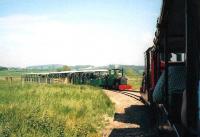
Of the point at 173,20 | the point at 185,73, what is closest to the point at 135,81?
the point at 173,20

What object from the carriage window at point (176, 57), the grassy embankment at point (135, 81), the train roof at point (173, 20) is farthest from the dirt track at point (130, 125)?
the grassy embankment at point (135, 81)

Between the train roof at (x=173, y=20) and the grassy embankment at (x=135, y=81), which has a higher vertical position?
the train roof at (x=173, y=20)

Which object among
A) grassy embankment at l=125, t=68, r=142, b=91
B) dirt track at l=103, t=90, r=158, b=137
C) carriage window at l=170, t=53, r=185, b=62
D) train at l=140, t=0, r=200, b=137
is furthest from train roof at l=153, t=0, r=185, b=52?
grassy embankment at l=125, t=68, r=142, b=91

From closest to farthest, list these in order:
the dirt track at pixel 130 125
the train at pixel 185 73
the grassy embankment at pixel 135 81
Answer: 1. the train at pixel 185 73
2. the dirt track at pixel 130 125
3. the grassy embankment at pixel 135 81

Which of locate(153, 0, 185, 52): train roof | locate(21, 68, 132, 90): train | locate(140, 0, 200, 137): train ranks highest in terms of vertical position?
locate(153, 0, 185, 52): train roof

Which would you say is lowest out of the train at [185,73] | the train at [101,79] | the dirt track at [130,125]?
the dirt track at [130,125]

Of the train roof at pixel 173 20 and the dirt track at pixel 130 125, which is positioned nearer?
the train roof at pixel 173 20

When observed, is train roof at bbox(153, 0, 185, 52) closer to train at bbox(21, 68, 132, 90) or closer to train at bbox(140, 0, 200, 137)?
train at bbox(140, 0, 200, 137)

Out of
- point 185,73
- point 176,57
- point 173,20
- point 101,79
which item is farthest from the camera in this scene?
point 101,79

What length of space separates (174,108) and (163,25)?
1.64 metres

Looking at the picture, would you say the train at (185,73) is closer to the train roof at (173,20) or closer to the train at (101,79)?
the train roof at (173,20)

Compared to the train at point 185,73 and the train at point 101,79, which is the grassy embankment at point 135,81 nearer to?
the train at point 101,79

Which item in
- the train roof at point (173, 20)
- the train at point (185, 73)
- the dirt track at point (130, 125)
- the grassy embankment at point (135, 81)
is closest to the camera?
the train at point (185, 73)

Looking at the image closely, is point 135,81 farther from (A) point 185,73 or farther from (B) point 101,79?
(A) point 185,73
